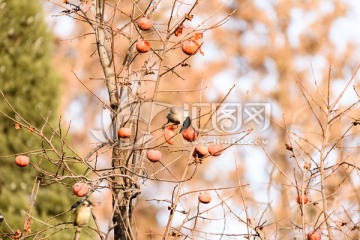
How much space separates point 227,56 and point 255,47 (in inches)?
22.8

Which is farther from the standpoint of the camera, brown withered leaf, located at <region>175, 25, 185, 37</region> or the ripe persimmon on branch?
brown withered leaf, located at <region>175, 25, 185, 37</region>

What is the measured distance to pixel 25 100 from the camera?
17.7 ft

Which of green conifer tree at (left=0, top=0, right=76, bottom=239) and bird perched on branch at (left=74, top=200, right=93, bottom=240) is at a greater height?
green conifer tree at (left=0, top=0, right=76, bottom=239)

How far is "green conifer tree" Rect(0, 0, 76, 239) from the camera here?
5039 mm

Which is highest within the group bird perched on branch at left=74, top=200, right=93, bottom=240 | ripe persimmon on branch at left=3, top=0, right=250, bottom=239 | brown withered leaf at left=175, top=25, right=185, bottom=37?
brown withered leaf at left=175, top=25, right=185, bottom=37

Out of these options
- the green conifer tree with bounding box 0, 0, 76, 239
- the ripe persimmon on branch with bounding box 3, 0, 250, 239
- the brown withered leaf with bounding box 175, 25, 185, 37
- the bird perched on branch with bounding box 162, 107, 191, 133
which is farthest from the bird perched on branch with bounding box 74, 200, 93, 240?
the green conifer tree with bounding box 0, 0, 76, 239

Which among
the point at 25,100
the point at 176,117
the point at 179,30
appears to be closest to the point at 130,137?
the point at 176,117

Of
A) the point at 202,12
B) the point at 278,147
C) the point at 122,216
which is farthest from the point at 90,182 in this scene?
the point at 202,12

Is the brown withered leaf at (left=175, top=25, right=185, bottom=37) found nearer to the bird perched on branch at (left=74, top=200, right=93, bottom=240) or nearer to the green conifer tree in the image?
the bird perched on branch at (left=74, top=200, right=93, bottom=240)

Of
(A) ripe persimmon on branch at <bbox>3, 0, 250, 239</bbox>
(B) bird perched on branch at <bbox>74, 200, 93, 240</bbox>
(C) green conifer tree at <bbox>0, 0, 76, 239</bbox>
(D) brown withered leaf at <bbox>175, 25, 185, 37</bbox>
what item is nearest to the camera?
(B) bird perched on branch at <bbox>74, 200, 93, 240</bbox>

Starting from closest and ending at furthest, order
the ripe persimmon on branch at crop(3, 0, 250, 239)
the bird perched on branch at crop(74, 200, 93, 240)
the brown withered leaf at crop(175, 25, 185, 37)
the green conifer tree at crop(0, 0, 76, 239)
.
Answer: the bird perched on branch at crop(74, 200, 93, 240) < the ripe persimmon on branch at crop(3, 0, 250, 239) < the brown withered leaf at crop(175, 25, 185, 37) < the green conifer tree at crop(0, 0, 76, 239)

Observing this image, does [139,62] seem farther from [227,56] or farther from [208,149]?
[208,149]

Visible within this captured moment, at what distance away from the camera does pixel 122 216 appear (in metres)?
2.90

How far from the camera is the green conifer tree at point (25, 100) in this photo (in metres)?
5.04
